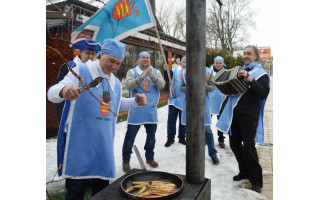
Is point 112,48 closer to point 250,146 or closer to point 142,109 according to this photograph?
point 142,109

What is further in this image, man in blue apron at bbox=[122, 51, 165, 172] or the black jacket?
man in blue apron at bbox=[122, 51, 165, 172]

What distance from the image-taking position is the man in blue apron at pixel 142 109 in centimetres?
408

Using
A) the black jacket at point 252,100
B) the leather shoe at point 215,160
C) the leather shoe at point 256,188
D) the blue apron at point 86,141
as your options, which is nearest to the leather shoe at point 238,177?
the leather shoe at point 256,188

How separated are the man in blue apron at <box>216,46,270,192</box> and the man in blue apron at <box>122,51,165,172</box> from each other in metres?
1.33

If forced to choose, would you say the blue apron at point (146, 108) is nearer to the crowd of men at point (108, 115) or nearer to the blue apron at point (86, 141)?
the crowd of men at point (108, 115)

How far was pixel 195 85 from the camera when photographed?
1913mm

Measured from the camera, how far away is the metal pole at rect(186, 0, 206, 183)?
6.10ft

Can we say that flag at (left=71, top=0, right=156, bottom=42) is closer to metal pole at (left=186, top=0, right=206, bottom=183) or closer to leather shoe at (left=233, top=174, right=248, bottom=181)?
metal pole at (left=186, top=0, right=206, bottom=183)

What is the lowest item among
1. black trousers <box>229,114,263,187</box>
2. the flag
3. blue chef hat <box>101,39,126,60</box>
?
black trousers <box>229,114,263,187</box>

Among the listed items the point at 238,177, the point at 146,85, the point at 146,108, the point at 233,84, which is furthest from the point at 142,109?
the point at 238,177

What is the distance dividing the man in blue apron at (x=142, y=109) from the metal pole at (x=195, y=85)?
6.73 feet

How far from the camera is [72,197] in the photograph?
2082mm

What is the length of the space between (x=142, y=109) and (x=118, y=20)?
6.53 feet

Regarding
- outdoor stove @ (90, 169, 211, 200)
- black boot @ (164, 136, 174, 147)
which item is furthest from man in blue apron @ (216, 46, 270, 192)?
black boot @ (164, 136, 174, 147)
